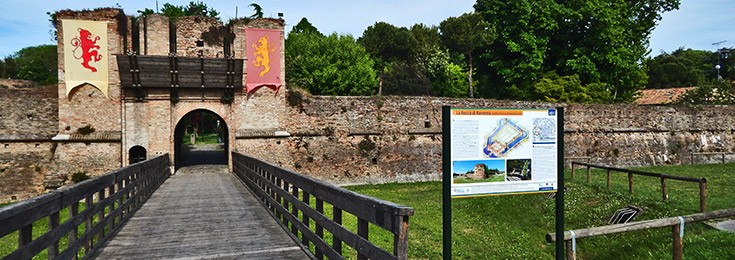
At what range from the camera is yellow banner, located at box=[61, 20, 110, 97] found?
15.7 metres

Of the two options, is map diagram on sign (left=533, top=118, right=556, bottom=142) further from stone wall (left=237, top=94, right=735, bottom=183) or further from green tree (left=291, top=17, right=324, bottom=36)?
green tree (left=291, top=17, right=324, bottom=36)

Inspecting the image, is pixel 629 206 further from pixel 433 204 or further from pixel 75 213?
pixel 75 213

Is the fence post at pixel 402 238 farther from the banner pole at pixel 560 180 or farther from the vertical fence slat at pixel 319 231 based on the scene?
the banner pole at pixel 560 180

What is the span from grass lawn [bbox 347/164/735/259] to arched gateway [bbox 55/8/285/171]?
717cm

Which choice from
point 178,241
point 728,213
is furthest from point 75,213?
point 728,213

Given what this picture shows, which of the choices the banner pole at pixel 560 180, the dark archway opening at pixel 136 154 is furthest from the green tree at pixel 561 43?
the banner pole at pixel 560 180

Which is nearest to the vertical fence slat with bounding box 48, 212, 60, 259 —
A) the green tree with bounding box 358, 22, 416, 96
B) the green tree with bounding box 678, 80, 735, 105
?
the green tree with bounding box 678, 80, 735, 105

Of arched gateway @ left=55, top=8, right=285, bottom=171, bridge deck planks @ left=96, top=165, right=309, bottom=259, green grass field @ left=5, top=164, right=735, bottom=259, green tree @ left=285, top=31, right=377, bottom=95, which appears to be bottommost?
green grass field @ left=5, top=164, right=735, bottom=259

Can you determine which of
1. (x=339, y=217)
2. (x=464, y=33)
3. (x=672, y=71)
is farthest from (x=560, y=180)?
(x=672, y=71)

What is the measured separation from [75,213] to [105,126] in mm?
12807

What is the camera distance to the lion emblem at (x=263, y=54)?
1745cm

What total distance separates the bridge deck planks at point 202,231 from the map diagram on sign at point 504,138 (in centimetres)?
230

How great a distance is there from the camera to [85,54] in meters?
15.8

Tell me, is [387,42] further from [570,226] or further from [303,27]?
[570,226]
